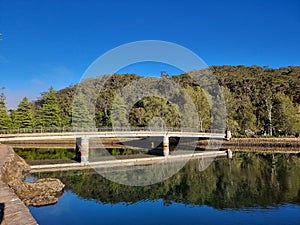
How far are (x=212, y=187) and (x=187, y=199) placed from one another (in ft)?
9.95

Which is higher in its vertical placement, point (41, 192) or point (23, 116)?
point (23, 116)

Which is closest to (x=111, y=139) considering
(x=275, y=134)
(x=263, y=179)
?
(x=275, y=134)

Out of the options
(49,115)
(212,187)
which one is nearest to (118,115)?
(49,115)

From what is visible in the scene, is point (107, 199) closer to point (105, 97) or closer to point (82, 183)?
point (82, 183)

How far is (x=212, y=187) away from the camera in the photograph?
18766mm

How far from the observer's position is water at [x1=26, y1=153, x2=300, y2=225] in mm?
12969

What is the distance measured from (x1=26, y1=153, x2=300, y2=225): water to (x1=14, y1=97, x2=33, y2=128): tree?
22570 millimetres

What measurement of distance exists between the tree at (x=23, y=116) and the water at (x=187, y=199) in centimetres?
2257

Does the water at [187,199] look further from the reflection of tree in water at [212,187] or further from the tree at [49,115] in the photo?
the tree at [49,115]

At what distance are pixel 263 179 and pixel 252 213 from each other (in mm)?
7813

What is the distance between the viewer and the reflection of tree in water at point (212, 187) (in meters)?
15.8

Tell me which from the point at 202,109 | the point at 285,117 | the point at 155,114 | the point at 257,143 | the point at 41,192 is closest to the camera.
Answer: the point at 41,192

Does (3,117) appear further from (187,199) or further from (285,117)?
(285,117)

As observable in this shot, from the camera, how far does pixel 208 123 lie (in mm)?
45719
